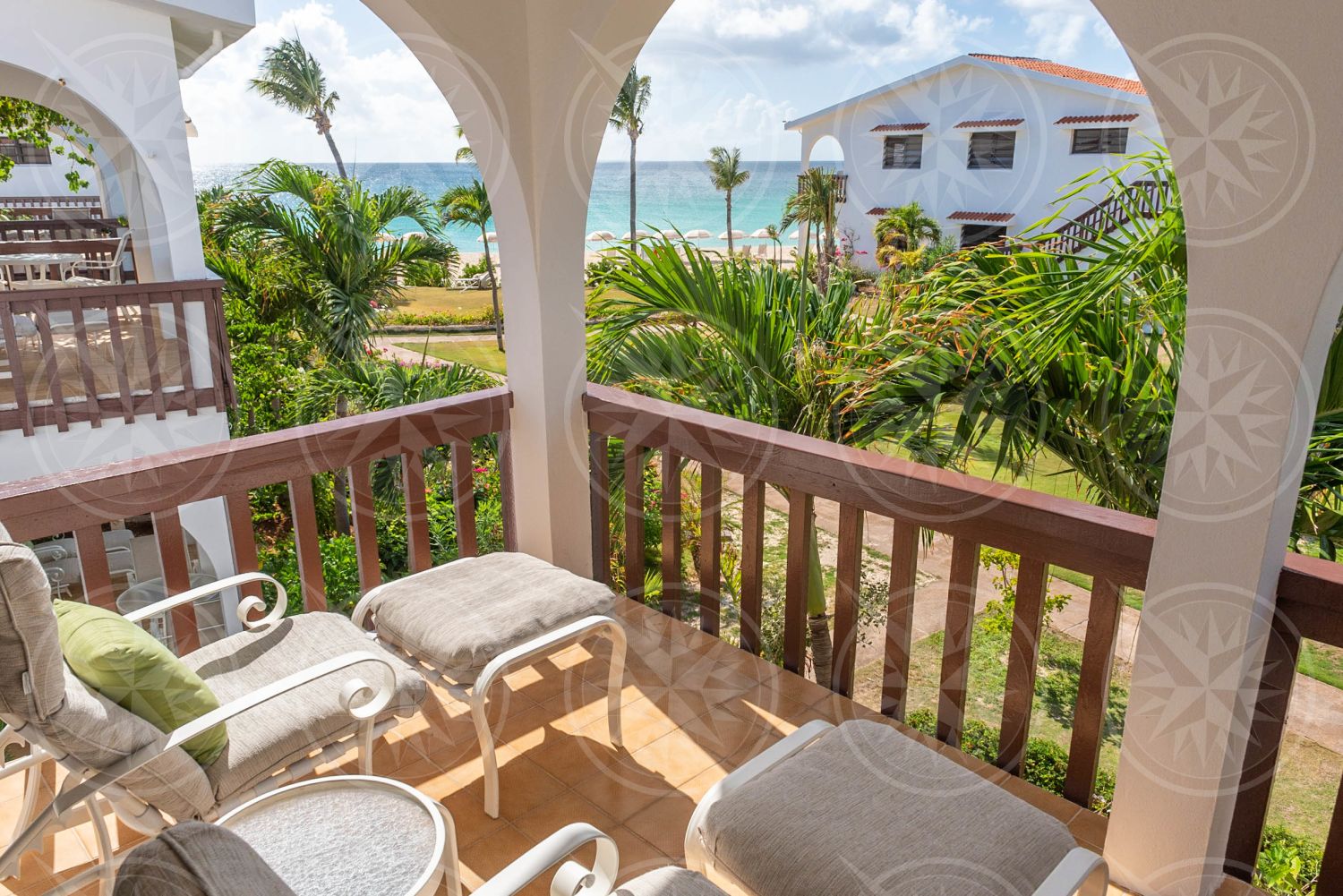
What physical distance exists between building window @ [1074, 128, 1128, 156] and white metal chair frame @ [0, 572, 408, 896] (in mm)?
15556

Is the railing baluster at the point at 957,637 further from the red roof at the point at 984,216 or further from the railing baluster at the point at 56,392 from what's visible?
the red roof at the point at 984,216

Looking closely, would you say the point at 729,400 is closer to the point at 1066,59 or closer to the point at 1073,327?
the point at 1073,327

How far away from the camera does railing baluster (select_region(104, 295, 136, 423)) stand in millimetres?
6066

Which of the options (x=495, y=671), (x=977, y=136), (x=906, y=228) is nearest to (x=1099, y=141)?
(x=977, y=136)

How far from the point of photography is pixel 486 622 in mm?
2170

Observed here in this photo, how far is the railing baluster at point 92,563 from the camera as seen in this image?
6.86 ft

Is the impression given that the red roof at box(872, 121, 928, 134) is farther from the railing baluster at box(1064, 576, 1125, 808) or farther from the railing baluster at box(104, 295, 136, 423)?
the railing baluster at box(1064, 576, 1125, 808)

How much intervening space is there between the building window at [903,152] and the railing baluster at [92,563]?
17.0m

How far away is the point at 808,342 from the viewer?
125 inches

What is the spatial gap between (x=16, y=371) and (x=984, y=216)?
1823cm

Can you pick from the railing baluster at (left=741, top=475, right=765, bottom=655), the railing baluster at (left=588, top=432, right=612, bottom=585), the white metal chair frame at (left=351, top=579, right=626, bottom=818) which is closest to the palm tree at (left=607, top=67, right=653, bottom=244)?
the railing baluster at (left=588, top=432, right=612, bottom=585)

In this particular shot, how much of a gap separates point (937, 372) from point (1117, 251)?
61 centimetres

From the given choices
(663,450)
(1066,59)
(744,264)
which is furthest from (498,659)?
(1066,59)

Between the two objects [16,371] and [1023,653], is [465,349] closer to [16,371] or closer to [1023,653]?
[16,371]
